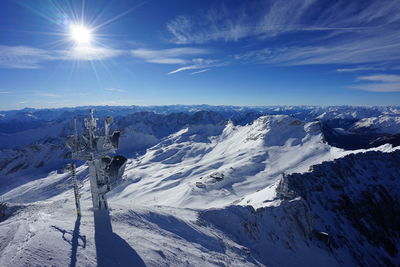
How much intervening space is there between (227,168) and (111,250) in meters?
66.3

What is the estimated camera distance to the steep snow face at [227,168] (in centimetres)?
6000

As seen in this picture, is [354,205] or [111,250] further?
[354,205]

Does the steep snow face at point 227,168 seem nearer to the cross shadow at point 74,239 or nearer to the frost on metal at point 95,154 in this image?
the frost on metal at point 95,154

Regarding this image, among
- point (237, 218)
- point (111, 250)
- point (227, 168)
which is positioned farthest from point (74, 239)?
point (227, 168)

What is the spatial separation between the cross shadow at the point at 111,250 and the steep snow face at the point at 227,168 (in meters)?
37.6

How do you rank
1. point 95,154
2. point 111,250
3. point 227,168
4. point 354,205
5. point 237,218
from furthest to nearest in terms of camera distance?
1. point 227,168
2. point 354,205
3. point 237,218
4. point 95,154
5. point 111,250

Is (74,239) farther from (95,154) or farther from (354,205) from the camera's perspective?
(354,205)

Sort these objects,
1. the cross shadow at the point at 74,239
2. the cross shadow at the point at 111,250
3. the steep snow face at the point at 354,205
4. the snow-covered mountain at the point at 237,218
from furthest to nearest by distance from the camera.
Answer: the steep snow face at the point at 354,205
the snow-covered mountain at the point at 237,218
the cross shadow at the point at 111,250
the cross shadow at the point at 74,239

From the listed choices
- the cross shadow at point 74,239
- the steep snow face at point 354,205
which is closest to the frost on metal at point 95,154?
the cross shadow at point 74,239

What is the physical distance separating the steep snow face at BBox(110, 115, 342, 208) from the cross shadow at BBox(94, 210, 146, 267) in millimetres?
37629

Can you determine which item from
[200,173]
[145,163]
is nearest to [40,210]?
[200,173]

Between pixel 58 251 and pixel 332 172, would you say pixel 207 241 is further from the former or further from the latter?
pixel 332 172

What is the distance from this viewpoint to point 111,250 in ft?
40.4

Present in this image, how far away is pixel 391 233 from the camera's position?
41.3 meters
